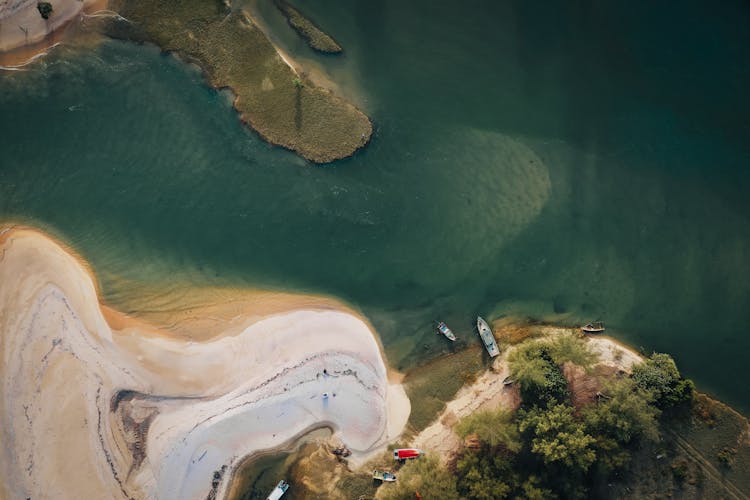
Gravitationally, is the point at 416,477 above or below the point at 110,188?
below

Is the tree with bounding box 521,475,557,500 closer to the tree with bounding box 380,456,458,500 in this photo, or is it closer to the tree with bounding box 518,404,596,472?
the tree with bounding box 518,404,596,472

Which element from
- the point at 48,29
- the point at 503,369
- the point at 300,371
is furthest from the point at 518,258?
the point at 48,29

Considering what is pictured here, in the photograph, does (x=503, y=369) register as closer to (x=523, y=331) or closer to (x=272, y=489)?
(x=523, y=331)

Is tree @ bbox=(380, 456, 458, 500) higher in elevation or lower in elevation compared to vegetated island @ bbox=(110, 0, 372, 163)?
lower

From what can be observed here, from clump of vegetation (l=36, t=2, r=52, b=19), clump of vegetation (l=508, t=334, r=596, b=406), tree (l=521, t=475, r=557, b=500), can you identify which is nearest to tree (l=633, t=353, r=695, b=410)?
clump of vegetation (l=508, t=334, r=596, b=406)

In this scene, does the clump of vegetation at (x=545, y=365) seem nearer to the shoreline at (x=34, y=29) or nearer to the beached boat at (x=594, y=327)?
the beached boat at (x=594, y=327)

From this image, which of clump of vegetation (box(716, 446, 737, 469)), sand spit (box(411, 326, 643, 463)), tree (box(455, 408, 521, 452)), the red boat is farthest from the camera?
sand spit (box(411, 326, 643, 463))

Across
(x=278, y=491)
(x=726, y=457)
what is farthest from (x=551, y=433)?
(x=278, y=491)
